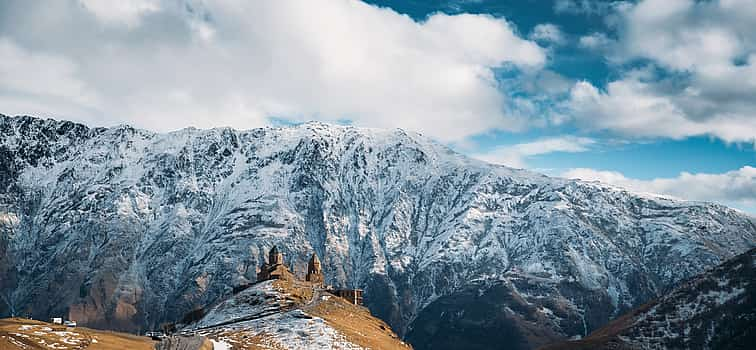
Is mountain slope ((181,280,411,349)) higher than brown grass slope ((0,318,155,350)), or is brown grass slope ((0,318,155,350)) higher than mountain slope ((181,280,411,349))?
mountain slope ((181,280,411,349))

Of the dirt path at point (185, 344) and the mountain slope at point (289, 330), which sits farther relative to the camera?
the mountain slope at point (289, 330)

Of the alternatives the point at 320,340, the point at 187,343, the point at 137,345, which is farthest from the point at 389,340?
the point at 137,345

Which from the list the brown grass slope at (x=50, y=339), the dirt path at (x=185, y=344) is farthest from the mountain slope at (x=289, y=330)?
the brown grass slope at (x=50, y=339)

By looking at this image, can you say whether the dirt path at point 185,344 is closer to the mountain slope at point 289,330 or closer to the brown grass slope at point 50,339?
the brown grass slope at point 50,339

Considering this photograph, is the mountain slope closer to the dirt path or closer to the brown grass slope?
the dirt path

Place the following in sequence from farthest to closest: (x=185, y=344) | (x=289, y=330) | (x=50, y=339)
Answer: (x=289, y=330) < (x=185, y=344) < (x=50, y=339)

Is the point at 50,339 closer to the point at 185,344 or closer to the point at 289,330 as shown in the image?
the point at 185,344

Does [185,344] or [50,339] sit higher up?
[50,339]

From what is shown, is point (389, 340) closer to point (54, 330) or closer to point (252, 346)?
point (252, 346)

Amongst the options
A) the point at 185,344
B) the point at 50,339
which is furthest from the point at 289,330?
the point at 50,339

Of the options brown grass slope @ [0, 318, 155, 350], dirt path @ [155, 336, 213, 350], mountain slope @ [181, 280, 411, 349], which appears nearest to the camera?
brown grass slope @ [0, 318, 155, 350]

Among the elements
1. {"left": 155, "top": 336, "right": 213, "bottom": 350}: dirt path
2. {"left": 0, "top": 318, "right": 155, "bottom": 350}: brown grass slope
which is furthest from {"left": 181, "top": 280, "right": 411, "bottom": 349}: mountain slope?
{"left": 0, "top": 318, "right": 155, "bottom": 350}: brown grass slope

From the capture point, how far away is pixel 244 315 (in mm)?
194875

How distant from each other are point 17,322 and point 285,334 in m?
54.9
